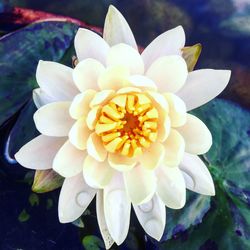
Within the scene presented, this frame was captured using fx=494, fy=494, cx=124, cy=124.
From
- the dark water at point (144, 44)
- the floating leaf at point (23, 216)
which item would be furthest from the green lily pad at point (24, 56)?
the floating leaf at point (23, 216)

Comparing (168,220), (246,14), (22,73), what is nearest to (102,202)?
(168,220)

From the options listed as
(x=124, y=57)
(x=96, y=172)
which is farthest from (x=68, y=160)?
(x=124, y=57)

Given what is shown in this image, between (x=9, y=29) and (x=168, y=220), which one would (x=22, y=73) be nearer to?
(x=9, y=29)

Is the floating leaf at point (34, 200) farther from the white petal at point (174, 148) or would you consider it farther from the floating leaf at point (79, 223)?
the white petal at point (174, 148)

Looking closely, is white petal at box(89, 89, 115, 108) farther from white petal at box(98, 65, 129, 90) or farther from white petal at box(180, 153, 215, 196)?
white petal at box(180, 153, 215, 196)

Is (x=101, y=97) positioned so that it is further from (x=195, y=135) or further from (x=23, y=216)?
(x=23, y=216)

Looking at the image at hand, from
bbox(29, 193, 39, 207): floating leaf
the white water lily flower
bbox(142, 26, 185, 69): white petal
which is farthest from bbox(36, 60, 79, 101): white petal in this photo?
bbox(29, 193, 39, 207): floating leaf

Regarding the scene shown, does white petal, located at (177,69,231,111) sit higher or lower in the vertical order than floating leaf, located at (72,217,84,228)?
higher
